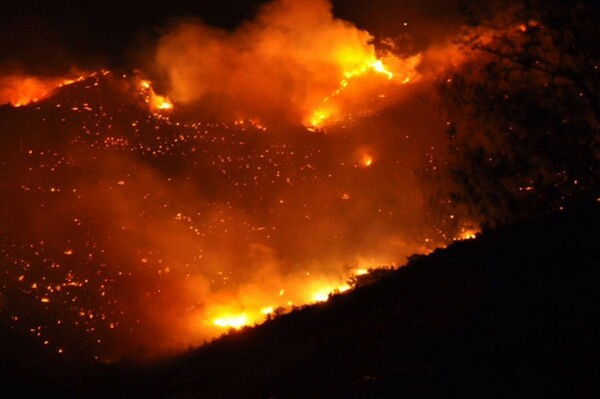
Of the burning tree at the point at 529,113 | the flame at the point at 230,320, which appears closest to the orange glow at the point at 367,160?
the flame at the point at 230,320

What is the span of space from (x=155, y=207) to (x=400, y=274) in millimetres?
15218

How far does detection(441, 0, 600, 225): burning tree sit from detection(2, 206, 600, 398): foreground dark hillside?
0.64m

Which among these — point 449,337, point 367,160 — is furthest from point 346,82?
point 449,337

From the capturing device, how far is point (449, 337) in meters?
6.50

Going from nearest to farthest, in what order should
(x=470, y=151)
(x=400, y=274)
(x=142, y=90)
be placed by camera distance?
(x=470, y=151), (x=400, y=274), (x=142, y=90)

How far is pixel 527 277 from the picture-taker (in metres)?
7.03

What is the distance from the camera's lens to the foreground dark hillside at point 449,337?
17.3 ft

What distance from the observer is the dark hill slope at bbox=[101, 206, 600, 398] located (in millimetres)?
5238

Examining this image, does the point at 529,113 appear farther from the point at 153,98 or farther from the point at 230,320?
the point at 153,98

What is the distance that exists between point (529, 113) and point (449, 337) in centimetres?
509

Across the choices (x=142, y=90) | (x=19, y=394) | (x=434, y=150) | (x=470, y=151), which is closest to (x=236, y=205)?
(x=142, y=90)

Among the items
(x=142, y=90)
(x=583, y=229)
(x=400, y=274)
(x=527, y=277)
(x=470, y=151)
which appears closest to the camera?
(x=527, y=277)

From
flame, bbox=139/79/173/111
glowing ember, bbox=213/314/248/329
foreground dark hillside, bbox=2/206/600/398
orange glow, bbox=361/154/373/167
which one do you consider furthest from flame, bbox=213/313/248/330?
flame, bbox=139/79/173/111

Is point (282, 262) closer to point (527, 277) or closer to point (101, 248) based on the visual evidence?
point (101, 248)
